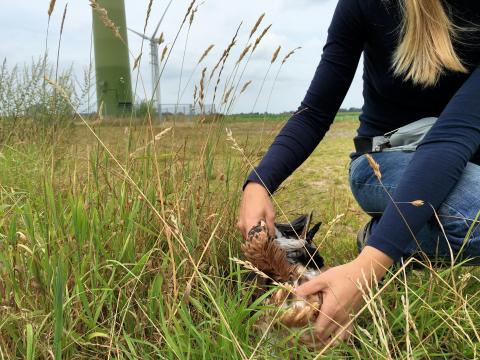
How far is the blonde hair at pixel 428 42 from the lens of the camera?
4.18ft

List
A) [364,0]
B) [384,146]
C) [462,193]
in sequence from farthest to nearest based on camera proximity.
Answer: [384,146]
[364,0]
[462,193]

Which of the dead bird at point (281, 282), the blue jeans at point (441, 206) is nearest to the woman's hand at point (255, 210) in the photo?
the dead bird at point (281, 282)

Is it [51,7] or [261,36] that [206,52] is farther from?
[51,7]

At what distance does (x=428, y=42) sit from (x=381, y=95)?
280 millimetres

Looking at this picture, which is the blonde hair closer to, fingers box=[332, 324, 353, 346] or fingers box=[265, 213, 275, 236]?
fingers box=[265, 213, 275, 236]

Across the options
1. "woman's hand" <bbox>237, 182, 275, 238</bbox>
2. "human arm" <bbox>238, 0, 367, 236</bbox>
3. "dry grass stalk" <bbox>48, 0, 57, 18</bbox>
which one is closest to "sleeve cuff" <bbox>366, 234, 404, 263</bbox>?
"woman's hand" <bbox>237, 182, 275, 238</bbox>

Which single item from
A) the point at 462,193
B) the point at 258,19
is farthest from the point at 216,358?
the point at 258,19

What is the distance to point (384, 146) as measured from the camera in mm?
1516

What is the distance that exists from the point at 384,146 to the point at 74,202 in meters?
0.96

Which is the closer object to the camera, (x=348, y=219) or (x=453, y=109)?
(x=453, y=109)

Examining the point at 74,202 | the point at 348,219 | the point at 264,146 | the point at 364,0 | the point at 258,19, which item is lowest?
the point at 348,219

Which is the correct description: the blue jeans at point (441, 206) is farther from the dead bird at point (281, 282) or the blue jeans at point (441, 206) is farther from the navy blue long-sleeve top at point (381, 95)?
the dead bird at point (281, 282)

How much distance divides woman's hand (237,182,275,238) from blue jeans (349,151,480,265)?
0.28 meters

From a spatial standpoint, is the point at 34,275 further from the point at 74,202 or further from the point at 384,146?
the point at 384,146
